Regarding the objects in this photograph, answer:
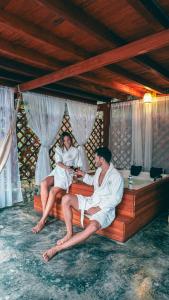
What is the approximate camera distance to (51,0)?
1.21m

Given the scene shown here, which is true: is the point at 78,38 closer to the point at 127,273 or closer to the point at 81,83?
the point at 81,83

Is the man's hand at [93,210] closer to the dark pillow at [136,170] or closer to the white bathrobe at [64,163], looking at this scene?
the white bathrobe at [64,163]

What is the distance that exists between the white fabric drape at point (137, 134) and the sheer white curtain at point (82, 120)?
83cm

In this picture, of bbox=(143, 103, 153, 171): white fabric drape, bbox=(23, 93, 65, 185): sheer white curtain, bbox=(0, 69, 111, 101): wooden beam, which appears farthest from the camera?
bbox=(143, 103, 153, 171): white fabric drape

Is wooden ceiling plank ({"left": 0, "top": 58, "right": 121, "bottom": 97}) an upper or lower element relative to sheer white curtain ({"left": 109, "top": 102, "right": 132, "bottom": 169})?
upper

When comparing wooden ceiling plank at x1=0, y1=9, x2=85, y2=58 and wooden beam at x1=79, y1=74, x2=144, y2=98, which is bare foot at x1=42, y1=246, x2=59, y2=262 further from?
wooden beam at x1=79, y1=74, x2=144, y2=98

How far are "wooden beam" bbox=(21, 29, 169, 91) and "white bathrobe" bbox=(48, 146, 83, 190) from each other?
856 mm

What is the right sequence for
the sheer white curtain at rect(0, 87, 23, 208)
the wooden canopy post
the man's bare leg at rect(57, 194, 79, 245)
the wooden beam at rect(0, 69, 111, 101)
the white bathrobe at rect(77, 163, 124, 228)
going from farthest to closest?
the wooden canopy post → the sheer white curtain at rect(0, 87, 23, 208) → the wooden beam at rect(0, 69, 111, 101) → the man's bare leg at rect(57, 194, 79, 245) → the white bathrobe at rect(77, 163, 124, 228)

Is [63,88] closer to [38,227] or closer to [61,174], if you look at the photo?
[61,174]

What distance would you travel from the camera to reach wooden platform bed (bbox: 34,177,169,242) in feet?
6.47

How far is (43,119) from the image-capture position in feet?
11.0

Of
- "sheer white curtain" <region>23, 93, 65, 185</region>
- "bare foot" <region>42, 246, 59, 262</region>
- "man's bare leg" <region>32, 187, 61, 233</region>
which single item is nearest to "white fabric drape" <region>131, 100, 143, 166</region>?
"sheer white curtain" <region>23, 93, 65, 185</region>

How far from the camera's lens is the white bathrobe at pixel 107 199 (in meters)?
1.80

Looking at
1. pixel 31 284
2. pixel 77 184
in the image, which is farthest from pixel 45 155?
pixel 31 284
